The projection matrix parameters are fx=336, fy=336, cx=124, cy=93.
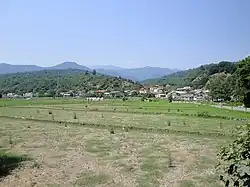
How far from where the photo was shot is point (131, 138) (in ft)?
84.9

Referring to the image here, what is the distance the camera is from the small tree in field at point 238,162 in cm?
501

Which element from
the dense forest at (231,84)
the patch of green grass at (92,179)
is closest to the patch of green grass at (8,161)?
the patch of green grass at (92,179)

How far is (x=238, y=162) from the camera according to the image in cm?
516

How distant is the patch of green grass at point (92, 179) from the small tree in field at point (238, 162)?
9279 mm

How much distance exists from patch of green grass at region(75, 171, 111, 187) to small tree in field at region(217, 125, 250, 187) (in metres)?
9.28

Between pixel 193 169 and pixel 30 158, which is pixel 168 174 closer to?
pixel 193 169

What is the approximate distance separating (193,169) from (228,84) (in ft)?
260

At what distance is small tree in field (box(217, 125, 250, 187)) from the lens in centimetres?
501

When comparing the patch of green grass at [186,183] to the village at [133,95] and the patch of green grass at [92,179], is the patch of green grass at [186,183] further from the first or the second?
the village at [133,95]

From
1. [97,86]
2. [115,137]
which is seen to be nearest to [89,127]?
[115,137]

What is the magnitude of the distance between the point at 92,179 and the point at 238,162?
34.4 ft

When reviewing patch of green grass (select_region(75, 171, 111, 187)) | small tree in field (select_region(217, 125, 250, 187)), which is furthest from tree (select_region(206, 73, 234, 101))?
small tree in field (select_region(217, 125, 250, 187))

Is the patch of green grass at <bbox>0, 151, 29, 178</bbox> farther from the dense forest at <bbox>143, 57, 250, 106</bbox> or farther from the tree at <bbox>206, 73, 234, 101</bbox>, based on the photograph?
the tree at <bbox>206, 73, 234, 101</bbox>

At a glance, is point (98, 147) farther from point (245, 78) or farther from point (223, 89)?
point (223, 89)
